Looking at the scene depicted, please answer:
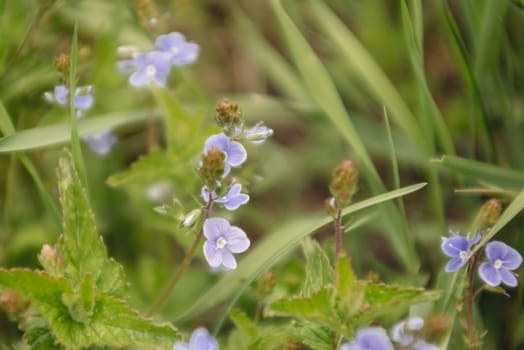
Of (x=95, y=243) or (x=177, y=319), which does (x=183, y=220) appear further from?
(x=177, y=319)

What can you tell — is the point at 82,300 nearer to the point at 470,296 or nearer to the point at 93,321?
the point at 93,321

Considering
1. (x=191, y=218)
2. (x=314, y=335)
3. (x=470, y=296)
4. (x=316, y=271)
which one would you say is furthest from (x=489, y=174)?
(x=191, y=218)

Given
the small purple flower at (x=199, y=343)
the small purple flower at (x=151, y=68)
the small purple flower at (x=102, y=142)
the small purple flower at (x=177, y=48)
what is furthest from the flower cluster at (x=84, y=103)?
the small purple flower at (x=199, y=343)

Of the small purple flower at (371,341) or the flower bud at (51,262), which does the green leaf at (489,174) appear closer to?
the small purple flower at (371,341)

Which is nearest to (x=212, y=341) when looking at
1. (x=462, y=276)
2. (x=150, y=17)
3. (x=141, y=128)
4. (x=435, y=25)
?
(x=462, y=276)

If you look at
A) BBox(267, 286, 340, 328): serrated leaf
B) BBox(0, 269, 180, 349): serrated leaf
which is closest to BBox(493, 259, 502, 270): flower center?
BBox(267, 286, 340, 328): serrated leaf

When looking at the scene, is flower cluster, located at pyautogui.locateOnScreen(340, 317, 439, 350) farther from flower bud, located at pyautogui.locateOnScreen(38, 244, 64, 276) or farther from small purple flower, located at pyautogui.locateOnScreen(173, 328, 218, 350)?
flower bud, located at pyautogui.locateOnScreen(38, 244, 64, 276)
